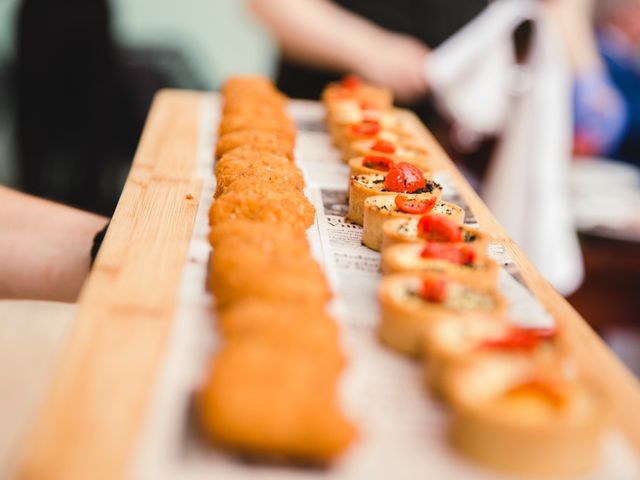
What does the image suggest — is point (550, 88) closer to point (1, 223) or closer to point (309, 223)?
point (309, 223)

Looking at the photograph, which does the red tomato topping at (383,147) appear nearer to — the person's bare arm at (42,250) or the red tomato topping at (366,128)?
the red tomato topping at (366,128)

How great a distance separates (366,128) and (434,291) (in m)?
1.26

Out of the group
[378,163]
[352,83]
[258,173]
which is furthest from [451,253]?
[352,83]

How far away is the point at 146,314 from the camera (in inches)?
49.4

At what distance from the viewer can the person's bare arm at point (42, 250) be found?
6.47 feet

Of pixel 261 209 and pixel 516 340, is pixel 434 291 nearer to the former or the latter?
pixel 516 340

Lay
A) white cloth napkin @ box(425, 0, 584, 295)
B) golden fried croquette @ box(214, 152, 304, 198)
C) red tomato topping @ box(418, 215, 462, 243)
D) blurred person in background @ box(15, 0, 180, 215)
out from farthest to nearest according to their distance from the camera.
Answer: blurred person in background @ box(15, 0, 180, 215), white cloth napkin @ box(425, 0, 584, 295), golden fried croquette @ box(214, 152, 304, 198), red tomato topping @ box(418, 215, 462, 243)

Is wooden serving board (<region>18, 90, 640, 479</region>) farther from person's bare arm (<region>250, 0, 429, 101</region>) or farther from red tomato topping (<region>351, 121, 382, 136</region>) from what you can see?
person's bare arm (<region>250, 0, 429, 101</region>)

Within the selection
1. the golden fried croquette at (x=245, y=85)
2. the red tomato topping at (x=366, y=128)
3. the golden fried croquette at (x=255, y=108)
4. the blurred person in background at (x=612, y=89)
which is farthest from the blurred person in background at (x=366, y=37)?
the blurred person in background at (x=612, y=89)

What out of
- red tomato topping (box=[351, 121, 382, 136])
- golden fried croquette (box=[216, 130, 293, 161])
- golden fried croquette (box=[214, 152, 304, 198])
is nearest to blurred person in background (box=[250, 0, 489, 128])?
red tomato topping (box=[351, 121, 382, 136])

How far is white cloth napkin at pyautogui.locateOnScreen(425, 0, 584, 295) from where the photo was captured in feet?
9.67

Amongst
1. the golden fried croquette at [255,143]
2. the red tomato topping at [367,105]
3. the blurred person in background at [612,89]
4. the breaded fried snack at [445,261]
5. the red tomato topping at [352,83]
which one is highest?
the blurred person in background at [612,89]

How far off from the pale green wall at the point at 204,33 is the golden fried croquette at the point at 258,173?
337 cm

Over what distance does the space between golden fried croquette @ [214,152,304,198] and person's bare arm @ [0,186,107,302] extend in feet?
1.22
